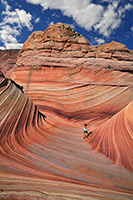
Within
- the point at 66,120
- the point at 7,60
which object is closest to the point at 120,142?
the point at 66,120

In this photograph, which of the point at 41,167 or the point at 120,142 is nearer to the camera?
the point at 41,167

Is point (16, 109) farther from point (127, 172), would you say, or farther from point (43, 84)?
point (43, 84)

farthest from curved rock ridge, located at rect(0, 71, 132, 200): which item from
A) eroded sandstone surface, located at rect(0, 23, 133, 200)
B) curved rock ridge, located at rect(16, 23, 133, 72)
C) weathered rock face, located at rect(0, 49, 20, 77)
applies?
weathered rock face, located at rect(0, 49, 20, 77)

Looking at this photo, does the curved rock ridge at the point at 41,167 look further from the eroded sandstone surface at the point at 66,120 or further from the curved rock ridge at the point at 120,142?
the curved rock ridge at the point at 120,142

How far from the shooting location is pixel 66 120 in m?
8.09

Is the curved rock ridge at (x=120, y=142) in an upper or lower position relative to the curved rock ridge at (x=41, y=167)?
upper

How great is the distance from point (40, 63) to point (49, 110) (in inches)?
190

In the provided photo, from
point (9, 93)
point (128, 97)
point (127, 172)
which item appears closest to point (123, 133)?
point (127, 172)

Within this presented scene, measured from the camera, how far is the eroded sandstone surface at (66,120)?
208cm

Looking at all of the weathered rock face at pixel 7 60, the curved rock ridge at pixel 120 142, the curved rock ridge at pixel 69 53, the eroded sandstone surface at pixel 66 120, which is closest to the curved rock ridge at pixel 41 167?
the eroded sandstone surface at pixel 66 120

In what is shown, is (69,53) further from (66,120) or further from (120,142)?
(120,142)

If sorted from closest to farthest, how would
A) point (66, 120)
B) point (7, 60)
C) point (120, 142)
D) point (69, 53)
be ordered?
point (120, 142), point (66, 120), point (69, 53), point (7, 60)

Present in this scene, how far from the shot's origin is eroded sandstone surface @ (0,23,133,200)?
6.82ft

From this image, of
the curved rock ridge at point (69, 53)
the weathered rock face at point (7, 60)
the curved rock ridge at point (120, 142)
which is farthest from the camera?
the weathered rock face at point (7, 60)
